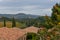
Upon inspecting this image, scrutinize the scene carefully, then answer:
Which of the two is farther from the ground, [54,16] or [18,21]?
[54,16]

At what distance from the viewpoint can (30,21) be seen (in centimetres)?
3269

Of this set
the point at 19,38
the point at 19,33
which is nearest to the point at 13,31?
the point at 19,33

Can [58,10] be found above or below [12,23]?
above

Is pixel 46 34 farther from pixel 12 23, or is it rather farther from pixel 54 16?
pixel 12 23

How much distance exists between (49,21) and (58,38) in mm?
8227

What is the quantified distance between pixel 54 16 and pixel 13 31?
372 cm

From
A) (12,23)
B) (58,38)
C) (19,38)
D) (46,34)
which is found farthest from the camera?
(12,23)

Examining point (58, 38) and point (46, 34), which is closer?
point (58, 38)

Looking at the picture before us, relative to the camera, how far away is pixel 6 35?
20.8 m

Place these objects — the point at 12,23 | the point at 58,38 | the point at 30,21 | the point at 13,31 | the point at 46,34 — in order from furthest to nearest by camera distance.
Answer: the point at 30,21
the point at 12,23
the point at 13,31
the point at 46,34
the point at 58,38

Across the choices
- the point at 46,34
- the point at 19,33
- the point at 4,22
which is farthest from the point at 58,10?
the point at 4,22

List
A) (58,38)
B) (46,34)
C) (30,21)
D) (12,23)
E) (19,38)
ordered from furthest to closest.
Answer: (30,21) < (12,23) < (19,38) < (46,34) < (58,38)

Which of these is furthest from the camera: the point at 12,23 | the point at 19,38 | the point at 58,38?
the point at 12,23

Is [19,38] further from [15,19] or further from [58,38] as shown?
[15,19]
